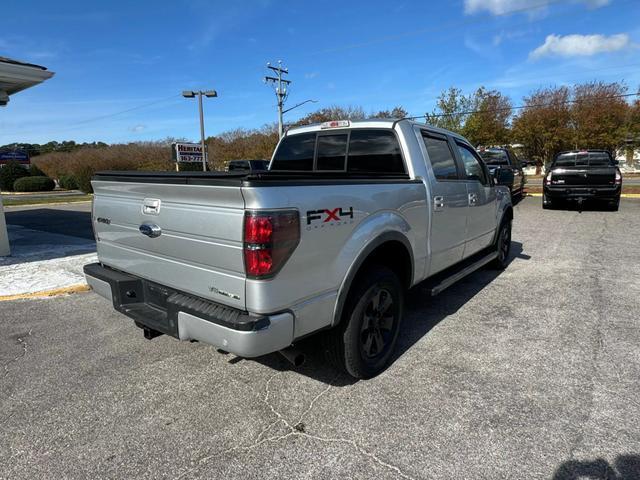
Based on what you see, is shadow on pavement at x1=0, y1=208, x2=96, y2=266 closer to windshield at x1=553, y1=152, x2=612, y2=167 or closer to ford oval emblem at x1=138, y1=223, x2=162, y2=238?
ford oval emblem at x1=138, y1=223, x2=162, y2=238

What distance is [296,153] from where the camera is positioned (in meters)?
4.80

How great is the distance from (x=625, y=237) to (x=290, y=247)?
29.9 ft

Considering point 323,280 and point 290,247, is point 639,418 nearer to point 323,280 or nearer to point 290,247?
point 323,280

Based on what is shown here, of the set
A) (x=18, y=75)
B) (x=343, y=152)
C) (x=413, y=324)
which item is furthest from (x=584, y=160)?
(x=18, y=75)

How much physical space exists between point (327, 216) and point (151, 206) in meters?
1.24

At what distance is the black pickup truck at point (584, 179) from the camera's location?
1220 centimetres

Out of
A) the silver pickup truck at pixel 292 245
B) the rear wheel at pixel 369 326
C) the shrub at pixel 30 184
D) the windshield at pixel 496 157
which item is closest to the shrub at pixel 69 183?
the shrub at pixel 30 184

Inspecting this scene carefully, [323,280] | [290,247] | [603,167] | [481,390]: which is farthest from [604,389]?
[603,167]

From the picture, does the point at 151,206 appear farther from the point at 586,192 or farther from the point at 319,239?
the point at 586,192

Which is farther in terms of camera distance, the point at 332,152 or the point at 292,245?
the point at 332,152

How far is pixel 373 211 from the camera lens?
313cm

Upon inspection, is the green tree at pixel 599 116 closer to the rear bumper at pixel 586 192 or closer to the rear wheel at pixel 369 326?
the rear bumper at pixel 586 192

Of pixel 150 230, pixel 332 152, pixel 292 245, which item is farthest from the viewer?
pixel 332 152

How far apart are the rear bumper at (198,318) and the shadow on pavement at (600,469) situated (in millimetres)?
1664
